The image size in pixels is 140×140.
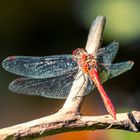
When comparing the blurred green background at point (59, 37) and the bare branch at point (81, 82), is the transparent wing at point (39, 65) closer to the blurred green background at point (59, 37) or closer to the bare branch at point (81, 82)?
the bare branch at point (81, 82)

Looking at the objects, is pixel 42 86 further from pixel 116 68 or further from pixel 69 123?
pixel 69 123

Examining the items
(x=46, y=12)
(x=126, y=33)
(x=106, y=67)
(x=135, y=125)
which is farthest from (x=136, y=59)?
(x=135, y=125)

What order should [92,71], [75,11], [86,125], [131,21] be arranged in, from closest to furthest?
[86,125] → [92,71] → [131,21] → [75,11]

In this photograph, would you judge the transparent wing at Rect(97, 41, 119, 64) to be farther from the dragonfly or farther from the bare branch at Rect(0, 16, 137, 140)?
the bare branch at Rect(0, 16, 137, 140)

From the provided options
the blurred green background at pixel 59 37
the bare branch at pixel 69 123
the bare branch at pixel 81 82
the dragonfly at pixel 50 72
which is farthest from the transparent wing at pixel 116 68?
the blurred green background at pixel 59 37

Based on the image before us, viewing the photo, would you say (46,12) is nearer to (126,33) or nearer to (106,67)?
(126,33)

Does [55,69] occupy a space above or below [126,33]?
below
